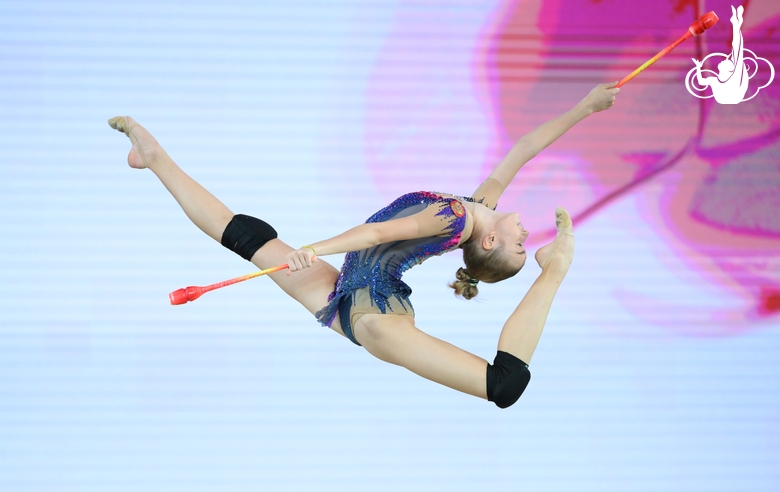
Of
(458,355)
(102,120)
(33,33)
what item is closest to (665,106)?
(458,355)

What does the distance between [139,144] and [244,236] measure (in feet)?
1.53

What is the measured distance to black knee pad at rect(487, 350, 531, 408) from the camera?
2396 millimetres

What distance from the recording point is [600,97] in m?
2.75

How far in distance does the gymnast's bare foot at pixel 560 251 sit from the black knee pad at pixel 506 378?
1.07ft

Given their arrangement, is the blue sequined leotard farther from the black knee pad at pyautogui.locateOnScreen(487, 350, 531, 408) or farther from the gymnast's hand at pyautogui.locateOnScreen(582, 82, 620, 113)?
the gymnast's hand at pyautogui.locateOnScreen(582, 82, 620, 113)

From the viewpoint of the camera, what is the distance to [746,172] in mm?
3658

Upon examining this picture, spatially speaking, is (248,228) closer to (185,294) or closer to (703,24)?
(185,294)


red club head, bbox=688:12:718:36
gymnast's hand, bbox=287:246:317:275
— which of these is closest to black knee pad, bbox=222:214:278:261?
gymnast's hand, bbox=287:246:317:275

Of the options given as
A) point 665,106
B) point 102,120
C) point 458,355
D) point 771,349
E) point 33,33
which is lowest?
point 458,355

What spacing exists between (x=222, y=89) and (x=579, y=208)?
153cm

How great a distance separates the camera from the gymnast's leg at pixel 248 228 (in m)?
2.65

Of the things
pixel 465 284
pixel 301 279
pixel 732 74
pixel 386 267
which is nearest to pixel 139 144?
pixel 301 279

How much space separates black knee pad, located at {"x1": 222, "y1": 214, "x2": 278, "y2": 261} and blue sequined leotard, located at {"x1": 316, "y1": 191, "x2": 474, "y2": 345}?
275 mm

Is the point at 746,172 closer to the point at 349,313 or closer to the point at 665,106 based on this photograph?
the point at 665,106
